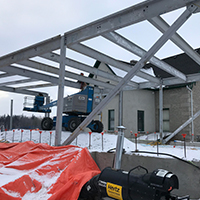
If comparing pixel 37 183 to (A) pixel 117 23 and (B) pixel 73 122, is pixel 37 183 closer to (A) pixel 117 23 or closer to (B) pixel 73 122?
(A) pixel 117 23

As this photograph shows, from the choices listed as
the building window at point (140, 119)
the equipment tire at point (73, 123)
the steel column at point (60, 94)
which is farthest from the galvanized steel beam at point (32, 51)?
the building window at point (140, 119)

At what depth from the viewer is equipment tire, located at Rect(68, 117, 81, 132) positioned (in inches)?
380

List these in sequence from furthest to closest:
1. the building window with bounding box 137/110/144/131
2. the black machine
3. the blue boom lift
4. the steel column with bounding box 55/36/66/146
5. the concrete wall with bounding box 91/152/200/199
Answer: the building window with bounding box 137/110/144/131
the blue boom lift
the steel column with bounding box 55/36/66/146
the concrete wall with bounding box 91/152/200/199
the black machine

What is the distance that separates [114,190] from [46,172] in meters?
1.94

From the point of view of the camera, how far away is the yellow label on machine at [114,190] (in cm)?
308

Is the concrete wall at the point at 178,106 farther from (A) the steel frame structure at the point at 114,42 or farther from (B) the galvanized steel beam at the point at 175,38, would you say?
(B) the galvanized steel beam at the point at 175,38

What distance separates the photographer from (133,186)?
296cm

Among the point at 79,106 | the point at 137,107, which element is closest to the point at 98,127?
the point at 79,106

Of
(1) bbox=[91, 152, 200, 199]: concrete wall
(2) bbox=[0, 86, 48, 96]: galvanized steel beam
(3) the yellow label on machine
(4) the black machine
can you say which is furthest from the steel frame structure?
(2) bbox=[0, 86, 48, 96]: galvanized steel beam

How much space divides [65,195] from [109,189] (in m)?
1.06

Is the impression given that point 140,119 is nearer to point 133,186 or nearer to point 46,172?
point 46,172

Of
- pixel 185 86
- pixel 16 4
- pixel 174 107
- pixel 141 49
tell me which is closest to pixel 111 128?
pixel 174 107

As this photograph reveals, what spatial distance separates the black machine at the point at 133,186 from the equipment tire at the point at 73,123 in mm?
6012

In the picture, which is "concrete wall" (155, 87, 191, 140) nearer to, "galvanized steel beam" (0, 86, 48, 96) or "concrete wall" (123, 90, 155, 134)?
"concrete wall" (123, 90, 155, 134)
